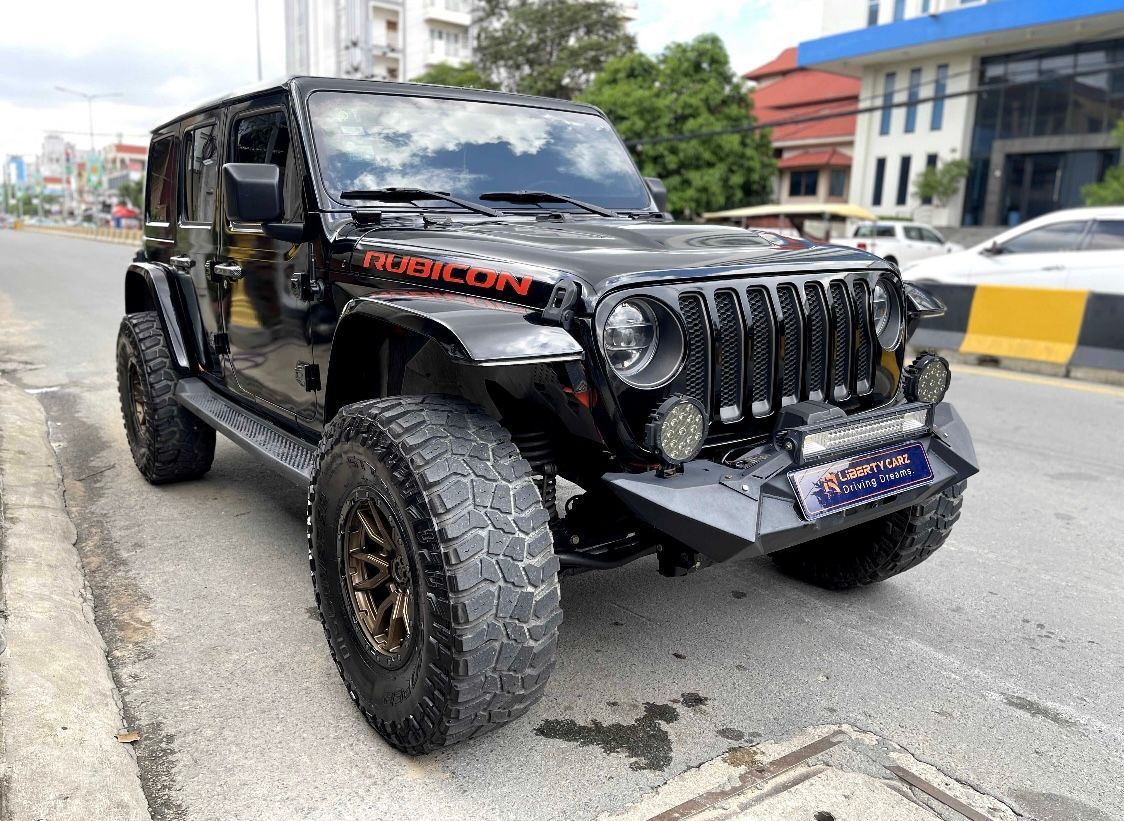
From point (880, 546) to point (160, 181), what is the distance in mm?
4272

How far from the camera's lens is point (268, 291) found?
379 centimetres

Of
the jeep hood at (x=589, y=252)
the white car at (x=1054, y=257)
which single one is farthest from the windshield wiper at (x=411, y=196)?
the white car at (x=1054, y=257)

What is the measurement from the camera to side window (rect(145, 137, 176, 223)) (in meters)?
5.00

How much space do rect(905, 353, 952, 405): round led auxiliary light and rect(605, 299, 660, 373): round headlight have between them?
106 centimetres

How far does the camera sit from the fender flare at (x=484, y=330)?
2277 millimetres

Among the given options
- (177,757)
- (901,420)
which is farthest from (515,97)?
(177,757)

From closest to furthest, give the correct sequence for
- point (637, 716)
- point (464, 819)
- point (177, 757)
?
point (464, 819)
point (177, 757)
point (637, 716)

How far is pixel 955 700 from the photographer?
297 centimetres

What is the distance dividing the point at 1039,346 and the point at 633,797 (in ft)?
28.9

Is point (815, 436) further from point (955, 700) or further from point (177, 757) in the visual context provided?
point (177, 757)

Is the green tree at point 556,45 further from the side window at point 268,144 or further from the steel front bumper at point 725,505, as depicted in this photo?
the steel front bumper at point 725,505

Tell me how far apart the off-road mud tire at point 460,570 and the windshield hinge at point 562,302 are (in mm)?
345

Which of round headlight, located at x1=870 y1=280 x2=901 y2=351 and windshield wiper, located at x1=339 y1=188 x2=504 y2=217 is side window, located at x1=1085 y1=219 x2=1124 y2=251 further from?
windshield wiper, located at x1=339 y1=188 x2=504 y2=217

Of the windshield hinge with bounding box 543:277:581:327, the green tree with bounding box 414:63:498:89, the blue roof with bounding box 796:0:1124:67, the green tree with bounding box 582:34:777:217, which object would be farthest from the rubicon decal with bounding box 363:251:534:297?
the green tree with bounding box 414:63:498:89
